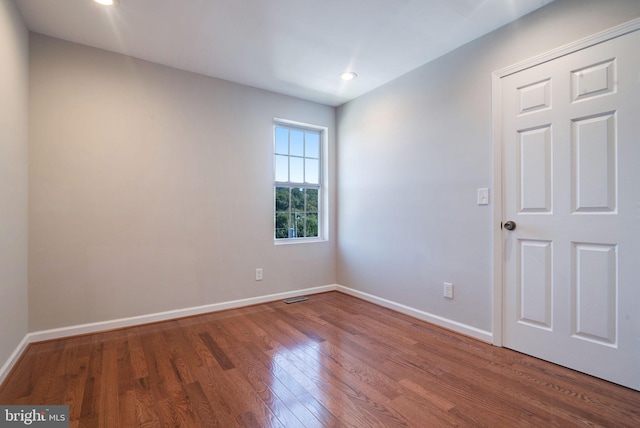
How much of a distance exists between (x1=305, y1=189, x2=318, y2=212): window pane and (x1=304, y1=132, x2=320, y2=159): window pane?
47 cm

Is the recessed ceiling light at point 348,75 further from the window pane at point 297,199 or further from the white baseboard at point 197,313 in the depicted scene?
the white baseboard at point 197,313

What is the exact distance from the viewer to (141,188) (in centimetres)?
280

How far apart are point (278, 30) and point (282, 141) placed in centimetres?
149

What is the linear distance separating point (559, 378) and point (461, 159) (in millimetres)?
1668

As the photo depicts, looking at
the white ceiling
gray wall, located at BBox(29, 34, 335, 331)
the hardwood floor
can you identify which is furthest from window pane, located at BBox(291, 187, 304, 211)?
the hardwood floor

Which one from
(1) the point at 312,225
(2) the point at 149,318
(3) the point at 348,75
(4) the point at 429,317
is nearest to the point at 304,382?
(4) the point at 429,317

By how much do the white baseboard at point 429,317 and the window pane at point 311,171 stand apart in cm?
148

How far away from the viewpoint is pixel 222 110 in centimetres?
321

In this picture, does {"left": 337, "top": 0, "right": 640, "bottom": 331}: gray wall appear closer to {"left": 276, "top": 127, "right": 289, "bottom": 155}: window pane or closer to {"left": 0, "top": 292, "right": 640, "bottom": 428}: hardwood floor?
{"left": 0, "top": 292, "right": 640, "bottom": 428}: hardwood floor

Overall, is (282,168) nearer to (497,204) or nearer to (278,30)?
(278,30)

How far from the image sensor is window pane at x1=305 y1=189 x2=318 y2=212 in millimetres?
3961

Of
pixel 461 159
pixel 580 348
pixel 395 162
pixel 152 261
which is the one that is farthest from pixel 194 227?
pixel 580 348

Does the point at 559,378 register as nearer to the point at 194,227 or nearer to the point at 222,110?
the point at 194,227

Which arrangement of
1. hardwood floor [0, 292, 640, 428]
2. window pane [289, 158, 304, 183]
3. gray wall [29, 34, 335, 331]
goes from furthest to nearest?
window pane [289, 158, 304, 183] → gray wall [29, 34, 335, 331] → hardwood floor [0, 292, 640, 428]
